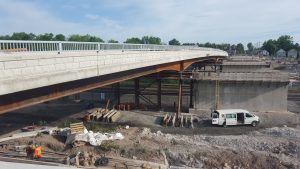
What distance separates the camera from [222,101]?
30.7 metres

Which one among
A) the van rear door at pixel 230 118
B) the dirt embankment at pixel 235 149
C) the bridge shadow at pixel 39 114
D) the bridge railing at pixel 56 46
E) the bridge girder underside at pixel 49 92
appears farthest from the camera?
the bridge shadow at pixel 39 114

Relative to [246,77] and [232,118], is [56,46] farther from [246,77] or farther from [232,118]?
[246,77]

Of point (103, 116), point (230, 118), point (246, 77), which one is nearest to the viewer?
point (230, 118)

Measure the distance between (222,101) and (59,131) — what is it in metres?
18.1

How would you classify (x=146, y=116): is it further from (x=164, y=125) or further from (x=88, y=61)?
(x=88, y=61)

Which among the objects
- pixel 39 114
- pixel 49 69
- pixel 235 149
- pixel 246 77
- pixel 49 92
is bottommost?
pixel 39 114

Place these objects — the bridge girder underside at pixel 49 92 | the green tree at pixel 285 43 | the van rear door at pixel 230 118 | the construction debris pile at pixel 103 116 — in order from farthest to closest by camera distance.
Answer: the green tree at pixel 285 43 < the construction debris pile at pixel 103 116 < the van rear door at pixel 230 118 < the bridge girder underside at pixel 49 92

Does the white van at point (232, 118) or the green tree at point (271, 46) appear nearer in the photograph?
the white van at point (232, 118)

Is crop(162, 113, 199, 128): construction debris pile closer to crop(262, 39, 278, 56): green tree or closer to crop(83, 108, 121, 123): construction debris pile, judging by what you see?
crop(83, 108, 121, 123): construction debris pile

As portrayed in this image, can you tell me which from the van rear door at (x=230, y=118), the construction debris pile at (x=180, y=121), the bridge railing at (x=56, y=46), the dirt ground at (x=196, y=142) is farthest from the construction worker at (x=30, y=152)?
the van rear door at (x=230, y=118)

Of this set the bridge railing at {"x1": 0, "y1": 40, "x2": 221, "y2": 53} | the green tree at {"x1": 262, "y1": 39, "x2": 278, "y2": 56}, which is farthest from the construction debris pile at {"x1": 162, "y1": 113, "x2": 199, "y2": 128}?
the green tree at {"x1": 262, "y1": 39, "x2": 278, "y2": 56}

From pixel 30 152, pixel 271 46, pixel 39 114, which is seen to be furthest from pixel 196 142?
pixel 271 46

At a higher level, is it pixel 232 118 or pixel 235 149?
pixel 232 118

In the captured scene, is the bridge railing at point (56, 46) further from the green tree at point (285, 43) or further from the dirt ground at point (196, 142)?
the green tree at point (285, 43)
